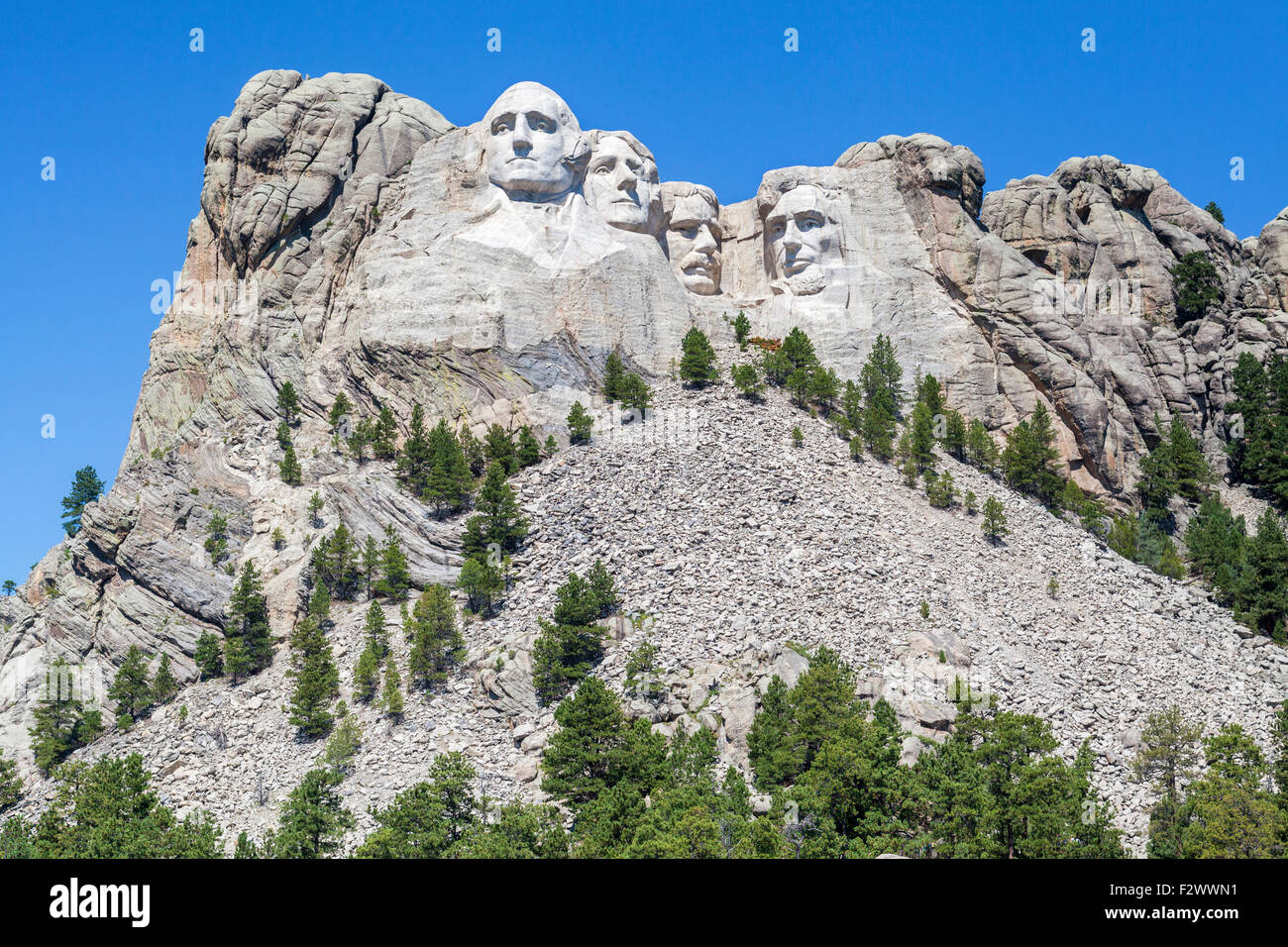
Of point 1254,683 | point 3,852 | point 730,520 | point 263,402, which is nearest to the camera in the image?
point 3,852

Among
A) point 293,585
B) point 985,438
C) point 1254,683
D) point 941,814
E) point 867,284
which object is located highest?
point 867,284

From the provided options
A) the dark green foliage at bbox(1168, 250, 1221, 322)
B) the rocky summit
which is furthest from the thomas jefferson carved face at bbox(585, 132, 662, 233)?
the dark green foliage at bbox(1168, 250, 1221, 322)

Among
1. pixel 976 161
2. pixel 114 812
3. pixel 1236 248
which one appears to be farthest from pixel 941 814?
pixel 1236 248

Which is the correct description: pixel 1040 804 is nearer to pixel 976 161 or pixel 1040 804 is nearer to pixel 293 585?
pixel 293 585

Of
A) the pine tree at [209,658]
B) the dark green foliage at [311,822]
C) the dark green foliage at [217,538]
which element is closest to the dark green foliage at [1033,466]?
the dark green foliage at [217,538]

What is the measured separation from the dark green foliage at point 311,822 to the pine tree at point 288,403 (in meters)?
24.3

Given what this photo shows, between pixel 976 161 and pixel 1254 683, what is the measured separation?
111ft

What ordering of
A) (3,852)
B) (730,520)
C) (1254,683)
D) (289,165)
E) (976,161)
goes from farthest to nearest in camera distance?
(976,161), (289,165), (730,520), (1254,683), (3,852)

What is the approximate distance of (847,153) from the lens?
84.4 m

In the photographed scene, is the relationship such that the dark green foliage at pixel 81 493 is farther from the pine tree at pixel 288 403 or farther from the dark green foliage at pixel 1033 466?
the dark green foliage at pixel 1033 466

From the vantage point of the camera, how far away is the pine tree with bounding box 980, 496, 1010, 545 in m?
67.0

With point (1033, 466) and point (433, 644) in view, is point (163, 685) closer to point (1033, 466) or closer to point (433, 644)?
point (433, 644)

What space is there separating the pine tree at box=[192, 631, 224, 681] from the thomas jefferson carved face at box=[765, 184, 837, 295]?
109 ft

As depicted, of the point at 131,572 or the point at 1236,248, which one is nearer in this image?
the point at 131,572
